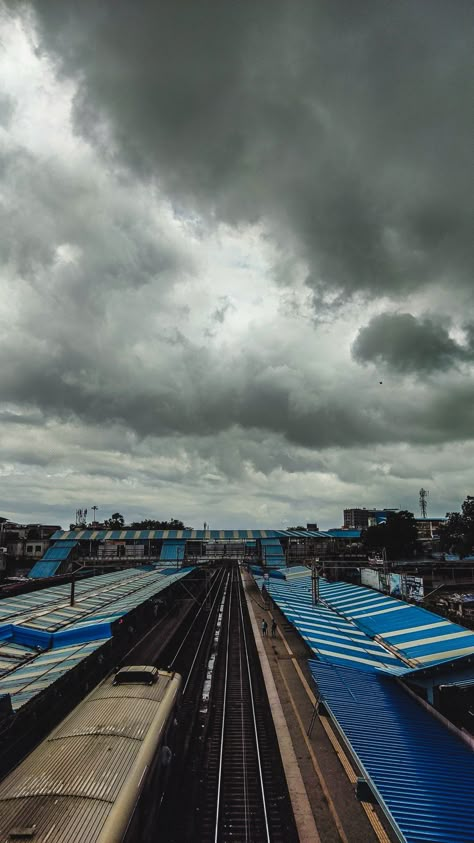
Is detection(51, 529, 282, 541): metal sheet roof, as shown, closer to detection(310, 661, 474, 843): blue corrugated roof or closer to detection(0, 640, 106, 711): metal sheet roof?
detection(0, 640, 106, 711): metal sheet roof

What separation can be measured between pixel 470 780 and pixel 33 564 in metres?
91.4

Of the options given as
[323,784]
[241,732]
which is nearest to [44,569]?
[241,732]

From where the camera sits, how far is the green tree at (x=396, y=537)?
267 ft

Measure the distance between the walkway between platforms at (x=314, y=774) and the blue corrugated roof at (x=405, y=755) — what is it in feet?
7.10

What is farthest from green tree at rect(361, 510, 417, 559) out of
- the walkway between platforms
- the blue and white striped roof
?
the walkway between platforms

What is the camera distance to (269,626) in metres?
41.3

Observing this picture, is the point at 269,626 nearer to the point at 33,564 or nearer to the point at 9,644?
the point at 9,644

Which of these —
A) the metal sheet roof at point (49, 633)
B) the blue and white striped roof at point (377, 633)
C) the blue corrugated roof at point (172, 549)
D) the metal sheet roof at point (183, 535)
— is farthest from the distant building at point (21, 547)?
the blue and white striped roof at point (377, 633)

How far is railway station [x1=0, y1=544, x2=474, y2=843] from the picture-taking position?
30.9 feet

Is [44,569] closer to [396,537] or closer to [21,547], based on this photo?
[21,547]

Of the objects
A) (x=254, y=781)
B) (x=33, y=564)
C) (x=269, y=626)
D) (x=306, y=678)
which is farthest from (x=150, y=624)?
(x=33, y=564)

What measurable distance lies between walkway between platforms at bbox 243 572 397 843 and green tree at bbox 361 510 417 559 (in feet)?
196

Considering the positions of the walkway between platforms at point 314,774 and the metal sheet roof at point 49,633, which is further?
the metal sheet roof at point 49,633

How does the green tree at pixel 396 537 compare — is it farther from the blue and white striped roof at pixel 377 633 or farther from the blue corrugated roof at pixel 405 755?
the blue corrugated roof at pixel 405 755
